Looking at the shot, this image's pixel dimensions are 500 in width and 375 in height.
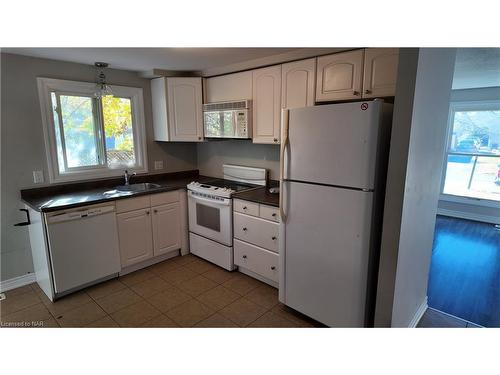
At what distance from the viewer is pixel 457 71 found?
3.72m

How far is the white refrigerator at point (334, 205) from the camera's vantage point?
5.91 feet

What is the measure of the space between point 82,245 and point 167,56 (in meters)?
1.97

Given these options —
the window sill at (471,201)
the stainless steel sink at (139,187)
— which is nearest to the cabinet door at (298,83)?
the stainless steel sink at (139,187)

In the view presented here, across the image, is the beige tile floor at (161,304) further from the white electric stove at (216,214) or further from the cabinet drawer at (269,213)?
the cabinet drawer at (269,213)

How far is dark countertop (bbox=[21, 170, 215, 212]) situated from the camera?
100 inches

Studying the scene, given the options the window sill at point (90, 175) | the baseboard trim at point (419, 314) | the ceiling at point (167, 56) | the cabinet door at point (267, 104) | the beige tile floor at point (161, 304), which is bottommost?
the beige tile floor at point (161, 304)

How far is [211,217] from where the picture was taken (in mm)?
3195

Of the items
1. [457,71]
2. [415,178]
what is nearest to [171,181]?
[415,178]

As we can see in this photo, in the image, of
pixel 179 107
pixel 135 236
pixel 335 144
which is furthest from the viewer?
pixel 179 107

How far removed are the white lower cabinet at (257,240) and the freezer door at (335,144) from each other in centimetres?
65

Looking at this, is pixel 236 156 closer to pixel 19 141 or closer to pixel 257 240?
pixel 257 240

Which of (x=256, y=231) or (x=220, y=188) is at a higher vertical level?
(x=220, y=188)

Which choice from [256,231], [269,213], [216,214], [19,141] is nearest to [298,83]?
[269,213]

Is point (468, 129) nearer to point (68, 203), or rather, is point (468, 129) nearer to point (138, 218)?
point (138, 218)
